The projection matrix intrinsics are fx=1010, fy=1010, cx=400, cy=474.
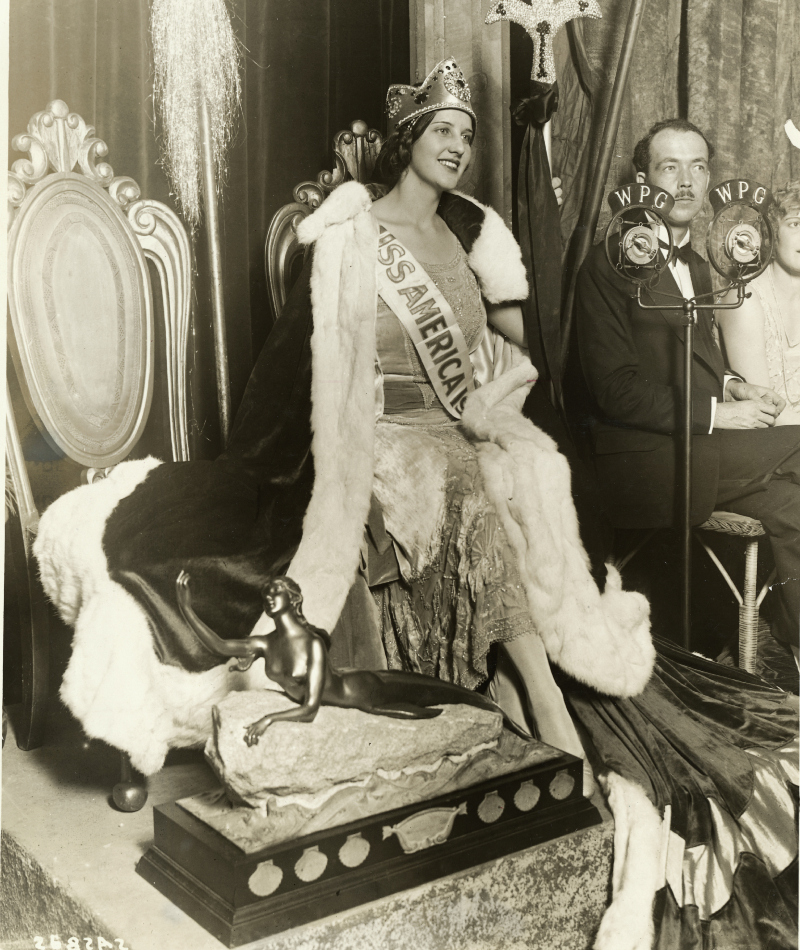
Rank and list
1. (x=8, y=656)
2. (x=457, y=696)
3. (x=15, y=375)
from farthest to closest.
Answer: (x=8, y=656) < (x=15, y=375) < (x=457, y=696)

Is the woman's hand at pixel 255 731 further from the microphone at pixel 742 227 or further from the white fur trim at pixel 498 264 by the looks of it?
the microphone at pixel 742 227

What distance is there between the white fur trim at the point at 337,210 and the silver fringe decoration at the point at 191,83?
25 cm

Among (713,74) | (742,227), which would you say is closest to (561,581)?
(742,227)

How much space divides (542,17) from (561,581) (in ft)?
4.48

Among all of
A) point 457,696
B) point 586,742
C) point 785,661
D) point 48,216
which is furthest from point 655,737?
point 48,216

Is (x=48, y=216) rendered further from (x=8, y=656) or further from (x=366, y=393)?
(x=8, y=656)

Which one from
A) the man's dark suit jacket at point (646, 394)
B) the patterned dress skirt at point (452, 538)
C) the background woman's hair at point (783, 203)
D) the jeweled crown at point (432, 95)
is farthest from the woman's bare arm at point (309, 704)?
the background woman's hair at point (783, 203)

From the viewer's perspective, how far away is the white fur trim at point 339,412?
7.65ft

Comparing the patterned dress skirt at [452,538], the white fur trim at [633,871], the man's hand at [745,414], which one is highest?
the man's hand at [745,414]

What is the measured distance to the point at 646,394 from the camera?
2381 mm

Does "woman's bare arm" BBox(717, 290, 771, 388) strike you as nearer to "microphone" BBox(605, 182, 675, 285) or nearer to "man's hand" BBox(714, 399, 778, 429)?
"man's hand" BBox(714, 399, 778, 429)

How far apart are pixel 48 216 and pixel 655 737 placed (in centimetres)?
187

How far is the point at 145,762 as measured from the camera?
226cm

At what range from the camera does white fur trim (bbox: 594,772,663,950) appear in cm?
218
